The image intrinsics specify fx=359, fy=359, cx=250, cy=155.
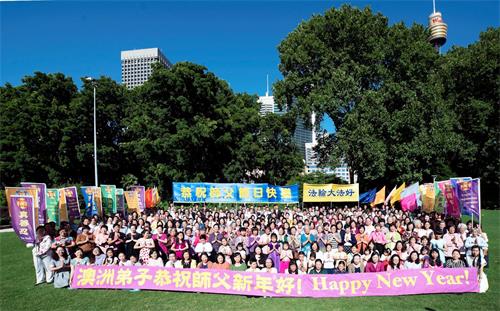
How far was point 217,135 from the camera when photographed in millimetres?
31000

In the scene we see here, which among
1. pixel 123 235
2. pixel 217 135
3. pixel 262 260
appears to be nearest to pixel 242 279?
pixel 262 260

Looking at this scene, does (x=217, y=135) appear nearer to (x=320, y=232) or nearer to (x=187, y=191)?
(x=187, y=191)

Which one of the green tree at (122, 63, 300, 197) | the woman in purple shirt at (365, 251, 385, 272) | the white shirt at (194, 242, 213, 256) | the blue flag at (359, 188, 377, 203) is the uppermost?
the green tree at (122, 63, 300, 197)

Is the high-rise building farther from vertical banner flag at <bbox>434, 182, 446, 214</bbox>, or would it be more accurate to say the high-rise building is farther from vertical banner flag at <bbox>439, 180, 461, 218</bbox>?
vertical banner flag at <bbox>439, 180, 461, 218</bbox>

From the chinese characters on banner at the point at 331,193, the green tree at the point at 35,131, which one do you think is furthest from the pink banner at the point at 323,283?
the green tree at the point at 35,131

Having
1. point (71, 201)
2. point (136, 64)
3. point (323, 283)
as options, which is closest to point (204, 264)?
point (323, 283)

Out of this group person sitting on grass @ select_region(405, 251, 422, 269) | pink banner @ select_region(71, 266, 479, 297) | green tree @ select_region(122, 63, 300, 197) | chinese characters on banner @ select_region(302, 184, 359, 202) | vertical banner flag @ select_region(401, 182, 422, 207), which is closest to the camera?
pink banner @ select_region(71, 266, 479, 297)

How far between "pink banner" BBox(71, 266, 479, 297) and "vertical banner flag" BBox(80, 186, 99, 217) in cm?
937

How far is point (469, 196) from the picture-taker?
39.6ft

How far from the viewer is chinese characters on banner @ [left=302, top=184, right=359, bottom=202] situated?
20.5 m

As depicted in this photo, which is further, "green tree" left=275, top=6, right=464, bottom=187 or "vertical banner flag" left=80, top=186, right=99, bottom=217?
"green tree" left=275, top=6, right=464, bottom=187

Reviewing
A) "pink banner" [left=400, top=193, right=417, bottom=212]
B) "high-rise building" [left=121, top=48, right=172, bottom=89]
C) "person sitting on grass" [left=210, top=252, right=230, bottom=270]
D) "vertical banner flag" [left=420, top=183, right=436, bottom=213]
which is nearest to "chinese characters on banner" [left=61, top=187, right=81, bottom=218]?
"person sitting on grass" [left=210, top=252, right=230, bottom=270]

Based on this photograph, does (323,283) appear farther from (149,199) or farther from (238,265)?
(149,199)

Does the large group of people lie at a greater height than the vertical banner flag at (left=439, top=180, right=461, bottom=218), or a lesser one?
lesser
